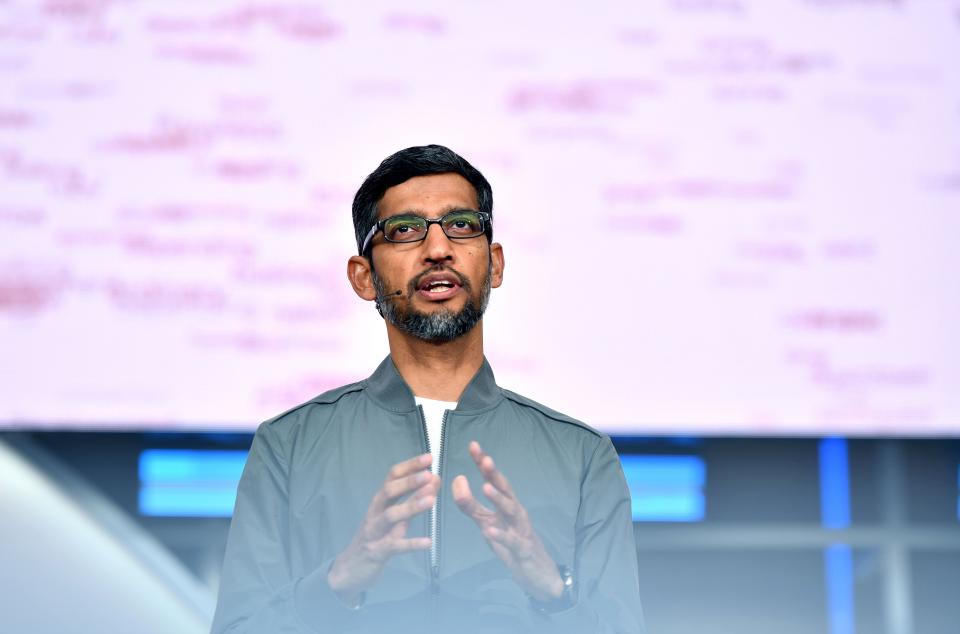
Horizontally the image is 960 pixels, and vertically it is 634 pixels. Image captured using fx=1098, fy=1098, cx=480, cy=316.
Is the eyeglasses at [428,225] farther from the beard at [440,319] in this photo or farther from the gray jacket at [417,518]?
the gray jacket at [417,518]

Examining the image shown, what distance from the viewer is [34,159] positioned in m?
2.71

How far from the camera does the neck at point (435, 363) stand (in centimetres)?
142

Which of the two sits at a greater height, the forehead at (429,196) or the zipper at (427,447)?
the forehead at (429,196)

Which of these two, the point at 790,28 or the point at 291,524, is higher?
the point at 790,28

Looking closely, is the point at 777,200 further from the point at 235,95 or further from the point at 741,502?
the point at 235,95

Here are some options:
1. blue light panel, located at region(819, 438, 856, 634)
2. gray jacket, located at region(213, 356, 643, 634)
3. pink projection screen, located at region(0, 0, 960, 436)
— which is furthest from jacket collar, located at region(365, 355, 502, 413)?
blue light panel, located at region(819, 438, 856, 634)

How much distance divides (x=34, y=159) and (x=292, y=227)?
0.66m

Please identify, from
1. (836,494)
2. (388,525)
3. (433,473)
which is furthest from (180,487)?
(388,525)

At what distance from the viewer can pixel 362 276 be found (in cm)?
150

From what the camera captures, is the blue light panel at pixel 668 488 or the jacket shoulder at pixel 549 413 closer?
the jacket shoulder at pixel 549 413

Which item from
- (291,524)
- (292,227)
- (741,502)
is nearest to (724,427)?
(741,502)

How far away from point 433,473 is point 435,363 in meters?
0.22

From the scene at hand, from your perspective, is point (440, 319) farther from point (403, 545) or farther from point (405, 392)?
point (403, 545)

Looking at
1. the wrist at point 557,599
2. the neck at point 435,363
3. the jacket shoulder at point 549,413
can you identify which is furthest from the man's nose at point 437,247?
the wrist at point 557,599
